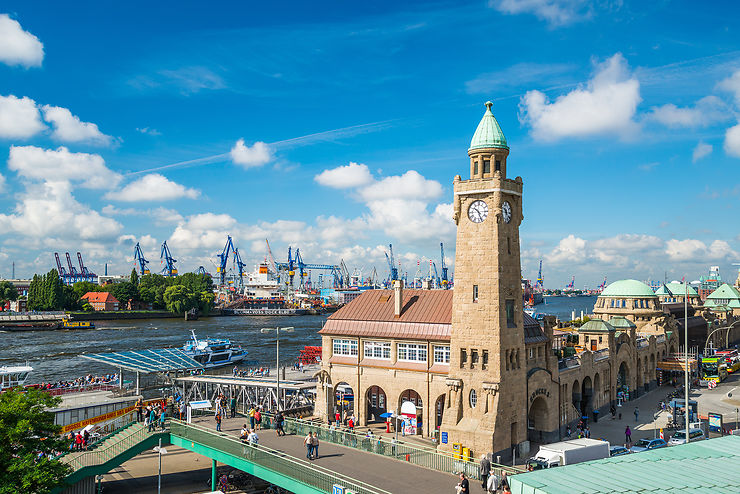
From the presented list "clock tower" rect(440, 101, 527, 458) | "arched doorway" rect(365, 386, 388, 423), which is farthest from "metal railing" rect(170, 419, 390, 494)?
"arched doorway" rect(365, 386, 388, 423)

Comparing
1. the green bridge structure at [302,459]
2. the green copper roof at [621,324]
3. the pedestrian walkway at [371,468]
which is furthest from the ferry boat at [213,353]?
the pedestrian walkway at [371,468]

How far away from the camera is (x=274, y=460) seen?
34.4 meters

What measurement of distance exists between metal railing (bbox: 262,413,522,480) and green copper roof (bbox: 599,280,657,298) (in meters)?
66.8

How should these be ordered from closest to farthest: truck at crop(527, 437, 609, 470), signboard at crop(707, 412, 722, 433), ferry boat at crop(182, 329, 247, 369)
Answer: truck at crop(527, 437, 609, 470), signboard at crop(707, 412, 722, 433), ferry boat at crop(182, 329, 247, 369)

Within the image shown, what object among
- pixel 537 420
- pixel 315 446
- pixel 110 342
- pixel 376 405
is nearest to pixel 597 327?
pixel 537 420

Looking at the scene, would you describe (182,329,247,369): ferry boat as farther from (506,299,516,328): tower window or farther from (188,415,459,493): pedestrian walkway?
(506,299,516,328): tower window

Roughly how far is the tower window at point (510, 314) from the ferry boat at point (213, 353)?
72.0 m

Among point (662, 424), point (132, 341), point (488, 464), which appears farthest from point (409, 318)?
point (132, 341)

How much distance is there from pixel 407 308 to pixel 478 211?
12.0 meters

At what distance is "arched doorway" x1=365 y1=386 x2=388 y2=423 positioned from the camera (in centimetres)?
5451

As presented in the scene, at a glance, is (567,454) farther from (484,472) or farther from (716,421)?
(716,421)

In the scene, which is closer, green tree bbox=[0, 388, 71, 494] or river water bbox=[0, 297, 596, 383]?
green tree bbox=[0, 388, 71, 494]

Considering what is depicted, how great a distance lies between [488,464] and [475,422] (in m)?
10.1

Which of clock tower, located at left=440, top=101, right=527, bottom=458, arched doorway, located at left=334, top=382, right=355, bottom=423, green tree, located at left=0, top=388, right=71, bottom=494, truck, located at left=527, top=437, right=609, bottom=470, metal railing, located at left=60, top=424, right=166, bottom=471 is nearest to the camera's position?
green tree, located at left=0, top=388, right=71, bottom=494
